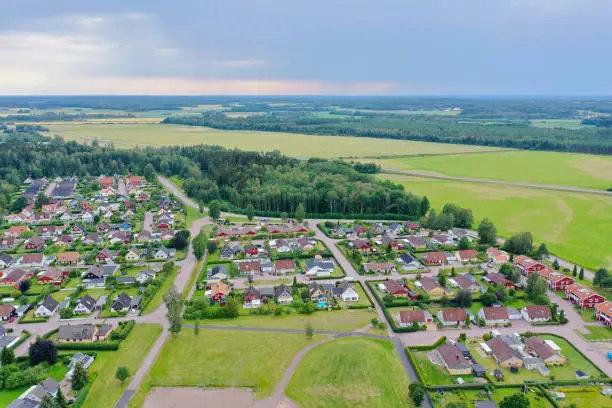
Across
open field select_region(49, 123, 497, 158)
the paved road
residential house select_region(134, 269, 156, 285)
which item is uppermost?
open field select_region(49, 123, 497, 158)

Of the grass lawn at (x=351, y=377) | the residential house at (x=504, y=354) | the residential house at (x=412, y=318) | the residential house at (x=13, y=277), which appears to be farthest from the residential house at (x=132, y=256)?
the residential house at (x=504, y=354)

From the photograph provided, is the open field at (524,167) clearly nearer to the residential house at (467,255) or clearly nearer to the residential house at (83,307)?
the residential house at (467,255)

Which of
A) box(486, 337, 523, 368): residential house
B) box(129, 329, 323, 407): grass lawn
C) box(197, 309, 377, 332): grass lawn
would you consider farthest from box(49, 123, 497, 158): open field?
box(486, 337, 523, 368): residential house

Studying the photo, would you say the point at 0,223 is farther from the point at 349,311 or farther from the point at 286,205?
the point at 349,311

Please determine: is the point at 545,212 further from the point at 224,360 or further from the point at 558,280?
the point at 224,360

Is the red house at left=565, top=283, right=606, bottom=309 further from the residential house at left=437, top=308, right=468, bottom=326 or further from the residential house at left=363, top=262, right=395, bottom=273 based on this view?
the residential house at left=363, top=262, right=395, bottom=273
